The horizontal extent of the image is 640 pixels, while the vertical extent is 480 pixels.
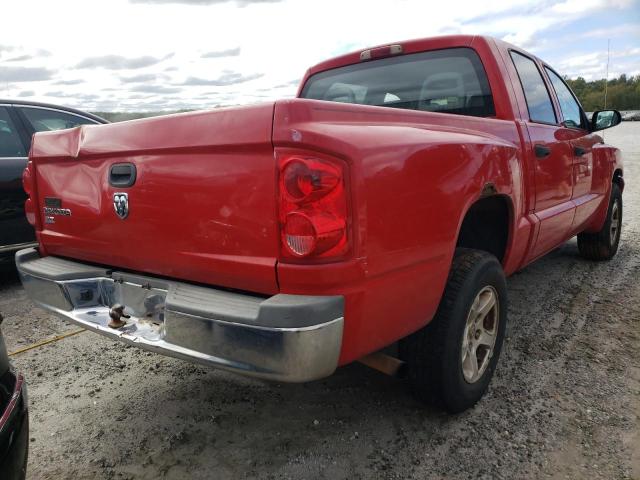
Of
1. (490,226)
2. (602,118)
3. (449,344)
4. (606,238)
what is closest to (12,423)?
(449,344)

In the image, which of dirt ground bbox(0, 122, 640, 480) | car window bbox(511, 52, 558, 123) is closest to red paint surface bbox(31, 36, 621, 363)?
dirt ground bbox(0, 122, 640, 480)

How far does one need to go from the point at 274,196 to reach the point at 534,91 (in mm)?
2551

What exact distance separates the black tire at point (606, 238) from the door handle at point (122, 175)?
175 inches

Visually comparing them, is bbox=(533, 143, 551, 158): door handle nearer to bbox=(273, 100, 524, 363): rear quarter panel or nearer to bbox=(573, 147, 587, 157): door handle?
bbox=(573, 147, 587, 157): door handle

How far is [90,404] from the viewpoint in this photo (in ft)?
8.74

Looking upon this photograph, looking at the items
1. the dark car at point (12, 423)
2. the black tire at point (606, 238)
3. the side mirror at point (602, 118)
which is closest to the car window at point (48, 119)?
the dark car at point (12, 423)

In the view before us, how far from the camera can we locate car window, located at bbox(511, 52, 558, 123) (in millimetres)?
3316

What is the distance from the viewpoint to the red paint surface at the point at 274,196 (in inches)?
67.9

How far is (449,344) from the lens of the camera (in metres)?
2.25

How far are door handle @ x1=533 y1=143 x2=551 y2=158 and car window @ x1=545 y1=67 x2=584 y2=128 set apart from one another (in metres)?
0.81

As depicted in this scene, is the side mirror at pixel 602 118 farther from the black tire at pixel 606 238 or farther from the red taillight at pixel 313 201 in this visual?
the red taillight at pixel 313 201

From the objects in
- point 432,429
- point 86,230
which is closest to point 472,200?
point 432,429

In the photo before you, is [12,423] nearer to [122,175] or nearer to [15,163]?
[122,175]

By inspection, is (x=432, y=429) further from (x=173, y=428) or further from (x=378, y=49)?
(x=378, y=49)
